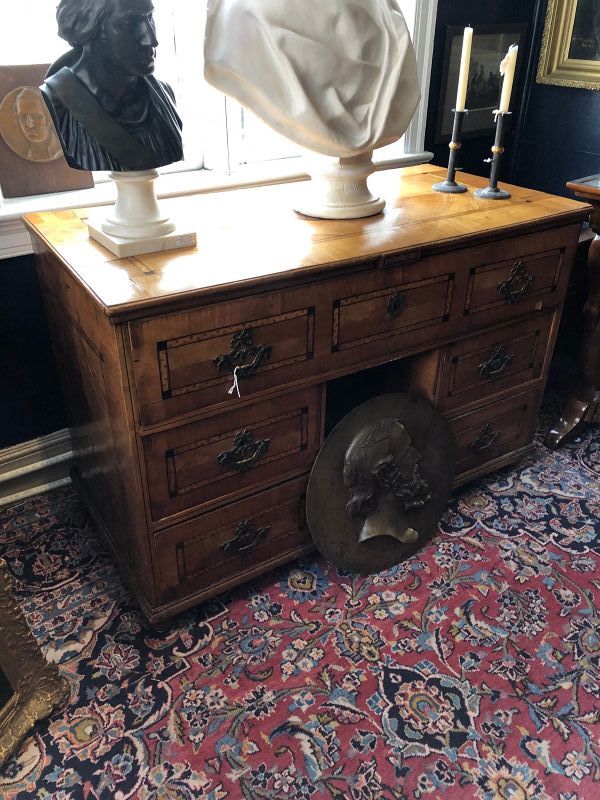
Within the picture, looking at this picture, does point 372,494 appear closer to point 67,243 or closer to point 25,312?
point 67,243

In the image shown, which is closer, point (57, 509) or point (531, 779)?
point (531, 779)

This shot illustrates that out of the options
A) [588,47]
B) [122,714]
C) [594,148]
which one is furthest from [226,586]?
[588,47]

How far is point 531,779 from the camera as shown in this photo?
4.93 feet

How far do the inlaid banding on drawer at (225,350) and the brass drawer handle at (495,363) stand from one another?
713mm

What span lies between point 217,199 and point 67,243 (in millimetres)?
564

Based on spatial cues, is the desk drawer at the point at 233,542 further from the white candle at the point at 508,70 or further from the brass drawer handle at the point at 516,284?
the white candle at the point at 508,70

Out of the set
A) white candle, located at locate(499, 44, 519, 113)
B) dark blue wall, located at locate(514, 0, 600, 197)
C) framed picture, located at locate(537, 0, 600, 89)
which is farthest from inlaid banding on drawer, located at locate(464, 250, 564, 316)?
framed picture, located at locate(537, 0, 600, 89)

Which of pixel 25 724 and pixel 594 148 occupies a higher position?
pixel 594 148

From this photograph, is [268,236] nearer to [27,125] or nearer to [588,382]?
[27,125]

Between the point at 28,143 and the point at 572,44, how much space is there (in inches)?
89.1

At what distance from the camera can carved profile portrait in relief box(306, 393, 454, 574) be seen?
6.25ft

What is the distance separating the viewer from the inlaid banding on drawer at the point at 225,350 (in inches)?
58.3

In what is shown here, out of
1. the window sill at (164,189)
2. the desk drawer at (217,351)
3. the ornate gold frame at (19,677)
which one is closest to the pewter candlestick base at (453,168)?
the window sill at (164,189)

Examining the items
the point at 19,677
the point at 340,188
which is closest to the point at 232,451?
the point at 19,677
